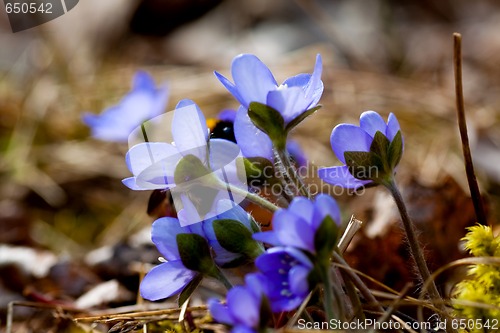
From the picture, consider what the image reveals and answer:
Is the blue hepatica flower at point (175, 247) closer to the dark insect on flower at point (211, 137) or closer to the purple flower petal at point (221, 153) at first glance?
the purple flower petal at point (221, 153)

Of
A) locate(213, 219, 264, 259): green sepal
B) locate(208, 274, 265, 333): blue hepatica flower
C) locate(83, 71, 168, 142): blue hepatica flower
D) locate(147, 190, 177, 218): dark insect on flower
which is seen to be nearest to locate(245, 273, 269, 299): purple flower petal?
locate(208, 274, 265, 333): blue hepatica flower

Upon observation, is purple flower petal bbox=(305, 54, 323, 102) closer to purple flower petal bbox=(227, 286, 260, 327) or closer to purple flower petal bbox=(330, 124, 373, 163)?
purple flower petal bbox=(330, 124, 373, 163)

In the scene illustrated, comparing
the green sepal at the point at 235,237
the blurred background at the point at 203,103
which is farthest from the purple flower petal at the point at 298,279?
the blurred background at the point at 203,103

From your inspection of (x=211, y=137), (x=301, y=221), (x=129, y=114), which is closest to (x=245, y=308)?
(x=301, y=221)

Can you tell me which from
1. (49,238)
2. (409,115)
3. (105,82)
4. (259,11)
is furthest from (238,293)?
(259,11)

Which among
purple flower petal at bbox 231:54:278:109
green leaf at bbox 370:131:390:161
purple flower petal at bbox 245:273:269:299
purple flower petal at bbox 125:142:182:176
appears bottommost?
purple flower petal at bbox 245:273:269:299

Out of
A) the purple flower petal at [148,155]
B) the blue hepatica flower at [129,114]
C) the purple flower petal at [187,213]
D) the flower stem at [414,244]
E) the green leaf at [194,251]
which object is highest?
the purple flower petal at [148,155]
